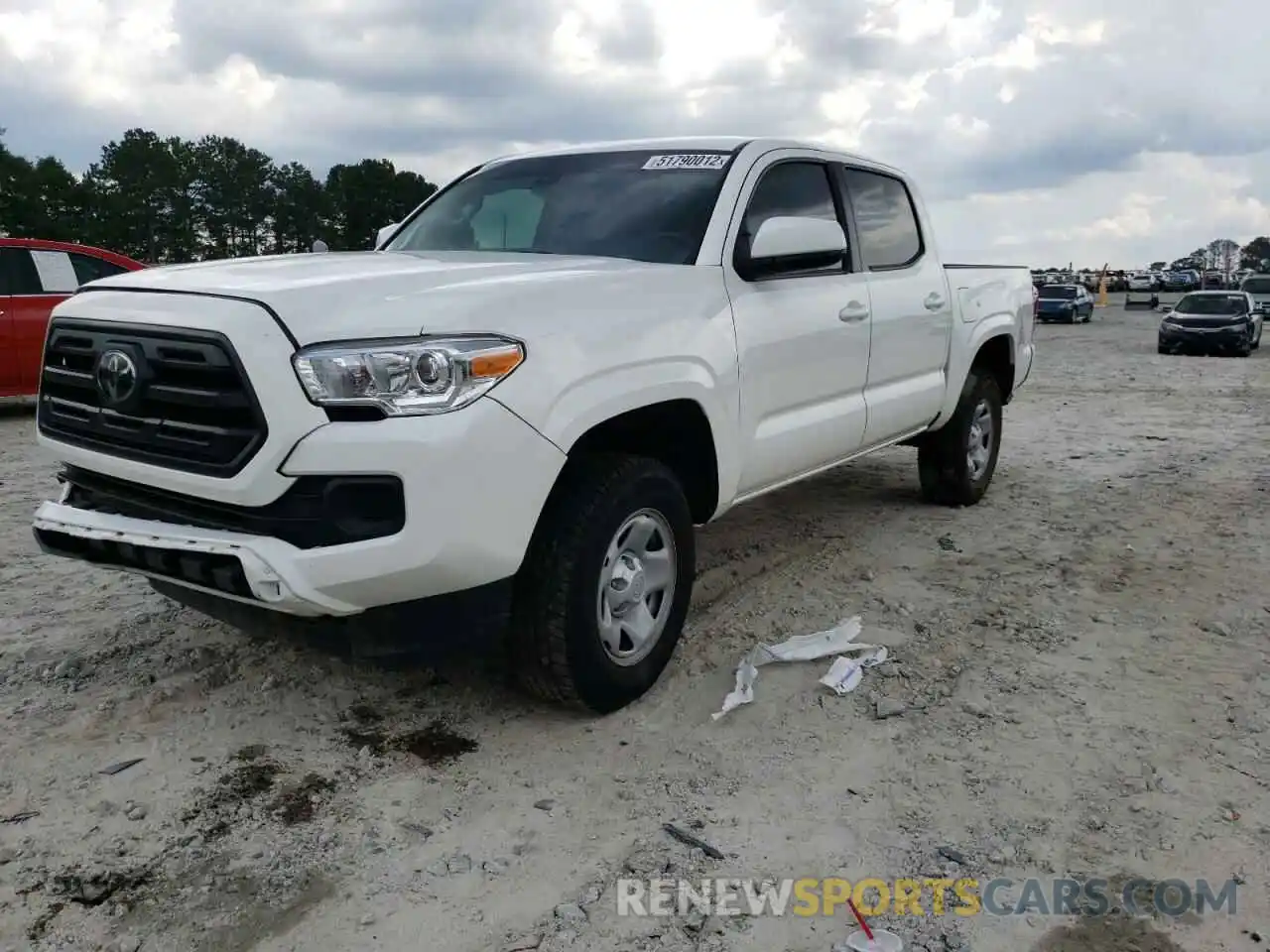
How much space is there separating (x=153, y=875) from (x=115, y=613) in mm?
1999

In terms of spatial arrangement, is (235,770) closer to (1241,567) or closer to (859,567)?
(859,567)

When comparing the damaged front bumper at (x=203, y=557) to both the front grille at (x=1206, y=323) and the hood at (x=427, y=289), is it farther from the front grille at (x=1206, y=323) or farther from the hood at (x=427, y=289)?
the front grille at (x=1206, y=323)

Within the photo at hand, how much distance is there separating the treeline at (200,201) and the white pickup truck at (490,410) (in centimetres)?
5952

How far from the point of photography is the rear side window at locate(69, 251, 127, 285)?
32.1 feet

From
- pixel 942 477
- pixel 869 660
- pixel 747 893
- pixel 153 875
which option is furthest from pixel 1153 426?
pixel 153 875

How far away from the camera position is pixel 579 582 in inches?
121

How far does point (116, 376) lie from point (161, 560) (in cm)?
55

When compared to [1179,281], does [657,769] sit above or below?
below

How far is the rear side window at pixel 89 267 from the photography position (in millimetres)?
9789

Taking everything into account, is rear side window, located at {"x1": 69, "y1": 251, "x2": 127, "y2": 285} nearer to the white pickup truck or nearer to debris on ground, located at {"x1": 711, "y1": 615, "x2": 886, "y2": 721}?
the white pickup truck

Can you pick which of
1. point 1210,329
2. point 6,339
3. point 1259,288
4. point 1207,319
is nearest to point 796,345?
point 6,339

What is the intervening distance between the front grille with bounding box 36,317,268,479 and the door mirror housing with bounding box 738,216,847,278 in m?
1.88

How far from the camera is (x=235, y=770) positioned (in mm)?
3033

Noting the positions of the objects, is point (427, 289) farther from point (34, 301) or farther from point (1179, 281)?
point (1179, 281)
